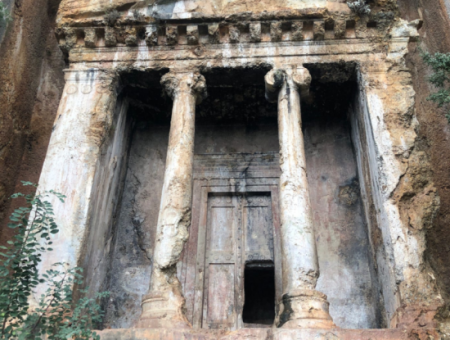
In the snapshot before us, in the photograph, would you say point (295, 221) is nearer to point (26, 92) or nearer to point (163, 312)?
point (163, 312)

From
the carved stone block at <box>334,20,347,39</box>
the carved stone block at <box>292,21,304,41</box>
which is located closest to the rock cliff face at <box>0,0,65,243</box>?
the carved stone block at <box>292,21,304,41</box>

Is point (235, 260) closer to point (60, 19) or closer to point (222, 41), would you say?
point (222, 41)

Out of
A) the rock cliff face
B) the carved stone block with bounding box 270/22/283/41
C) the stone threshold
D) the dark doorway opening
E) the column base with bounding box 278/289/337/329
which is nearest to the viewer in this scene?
the stone threshold

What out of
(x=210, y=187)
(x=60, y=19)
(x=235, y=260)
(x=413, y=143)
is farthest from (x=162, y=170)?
(x=413, y=143)

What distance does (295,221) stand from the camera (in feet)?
17.4

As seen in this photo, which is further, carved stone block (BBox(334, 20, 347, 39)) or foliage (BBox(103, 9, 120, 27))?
foliage (BBox(103, 9, 120, 27))

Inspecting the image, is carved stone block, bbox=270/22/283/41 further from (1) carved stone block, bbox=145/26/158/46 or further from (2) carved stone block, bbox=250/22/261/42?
(1) carved stone block, bbox=145/26/158/46

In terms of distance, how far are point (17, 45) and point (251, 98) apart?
429 cm

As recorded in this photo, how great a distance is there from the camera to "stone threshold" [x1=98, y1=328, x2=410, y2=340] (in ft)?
14.1

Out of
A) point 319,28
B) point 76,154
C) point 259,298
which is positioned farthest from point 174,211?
point 319,28

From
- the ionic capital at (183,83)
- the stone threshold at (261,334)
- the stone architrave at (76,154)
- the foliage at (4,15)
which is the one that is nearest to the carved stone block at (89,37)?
the stone architrave at (76,154)

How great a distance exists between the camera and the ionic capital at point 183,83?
6.44 m

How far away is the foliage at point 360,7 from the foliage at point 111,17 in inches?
135

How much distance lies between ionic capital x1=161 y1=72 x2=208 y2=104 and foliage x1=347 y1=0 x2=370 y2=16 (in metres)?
2.41
